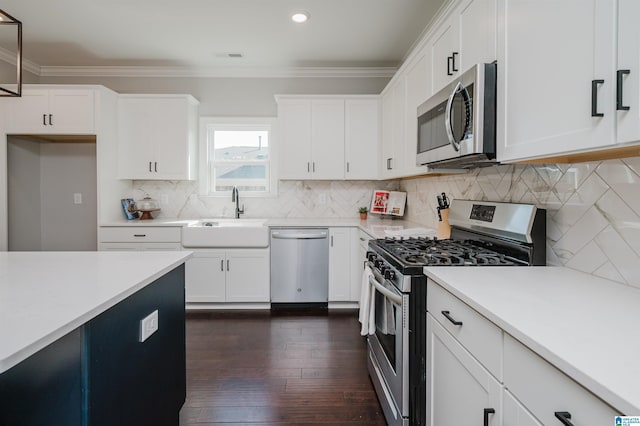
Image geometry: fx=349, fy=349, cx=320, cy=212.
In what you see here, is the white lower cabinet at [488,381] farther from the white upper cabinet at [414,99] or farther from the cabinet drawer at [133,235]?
the cabinet drawer at [133,235]

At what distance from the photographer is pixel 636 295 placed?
1123mm

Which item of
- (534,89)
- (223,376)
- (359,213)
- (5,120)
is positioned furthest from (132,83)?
(534,89)

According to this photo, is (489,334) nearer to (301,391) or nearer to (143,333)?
(143,333)

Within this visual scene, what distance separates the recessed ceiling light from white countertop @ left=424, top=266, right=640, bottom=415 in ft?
7.95

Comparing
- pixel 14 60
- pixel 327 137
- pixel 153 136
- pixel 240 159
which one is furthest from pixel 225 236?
pixel 14 60

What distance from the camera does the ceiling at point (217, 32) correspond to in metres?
2.80

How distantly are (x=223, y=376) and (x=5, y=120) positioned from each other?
342 centimetres

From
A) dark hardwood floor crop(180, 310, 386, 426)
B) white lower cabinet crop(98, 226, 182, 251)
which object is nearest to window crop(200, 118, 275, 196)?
white lower cabinet crop(98, 226, 182, 251)

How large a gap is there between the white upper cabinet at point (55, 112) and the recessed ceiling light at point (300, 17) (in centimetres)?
220

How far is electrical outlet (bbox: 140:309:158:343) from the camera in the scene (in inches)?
52.9

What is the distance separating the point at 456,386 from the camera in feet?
3.99

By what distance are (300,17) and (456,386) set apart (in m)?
2.91

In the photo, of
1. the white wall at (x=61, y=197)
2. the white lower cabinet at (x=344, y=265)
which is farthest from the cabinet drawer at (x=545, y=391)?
the white wall at (x=61, y=197)

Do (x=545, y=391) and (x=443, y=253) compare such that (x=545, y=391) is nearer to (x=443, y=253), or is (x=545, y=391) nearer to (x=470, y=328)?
(x=470, y=328)
